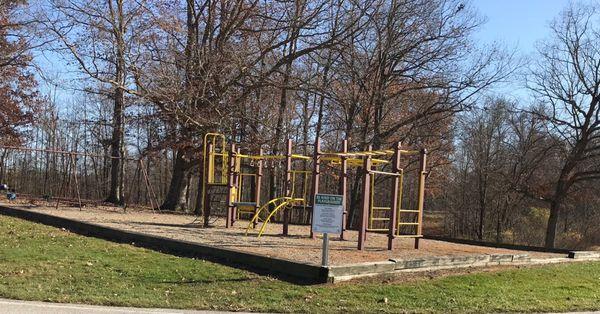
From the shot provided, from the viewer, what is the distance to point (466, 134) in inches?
1790

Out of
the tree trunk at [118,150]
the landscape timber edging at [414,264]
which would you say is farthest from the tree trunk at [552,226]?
the tree trunk at [118,150]

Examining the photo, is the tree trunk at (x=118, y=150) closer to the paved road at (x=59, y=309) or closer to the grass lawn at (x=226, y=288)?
the grass lawn at (x=226, y=288)

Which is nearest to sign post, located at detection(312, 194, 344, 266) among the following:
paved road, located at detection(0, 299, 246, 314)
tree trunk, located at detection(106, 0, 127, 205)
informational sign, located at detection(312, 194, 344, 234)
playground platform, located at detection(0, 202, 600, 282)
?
informational sign, located at detection(312, 194, 344, 234)

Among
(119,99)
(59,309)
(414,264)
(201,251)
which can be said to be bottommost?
(59,309)

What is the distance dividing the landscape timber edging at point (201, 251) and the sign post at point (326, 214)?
0.41m

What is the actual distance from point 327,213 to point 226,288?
201cm

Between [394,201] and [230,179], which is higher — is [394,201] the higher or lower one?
the lower one

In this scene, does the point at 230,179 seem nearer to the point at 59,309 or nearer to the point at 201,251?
the point at 201,251

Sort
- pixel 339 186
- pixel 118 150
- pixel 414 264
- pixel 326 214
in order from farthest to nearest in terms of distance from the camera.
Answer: pixel 118 150 → pixel 339 186 → pixel 414 264 → pixel 326 214

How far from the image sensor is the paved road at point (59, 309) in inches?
272

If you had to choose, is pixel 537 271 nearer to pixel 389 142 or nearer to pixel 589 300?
pixel 589 300

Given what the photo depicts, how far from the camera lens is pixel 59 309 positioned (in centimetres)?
705

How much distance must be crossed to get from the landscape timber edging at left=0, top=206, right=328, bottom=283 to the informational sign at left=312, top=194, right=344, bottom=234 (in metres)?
0.65

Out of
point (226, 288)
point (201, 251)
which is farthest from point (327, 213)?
point (201, 251)
